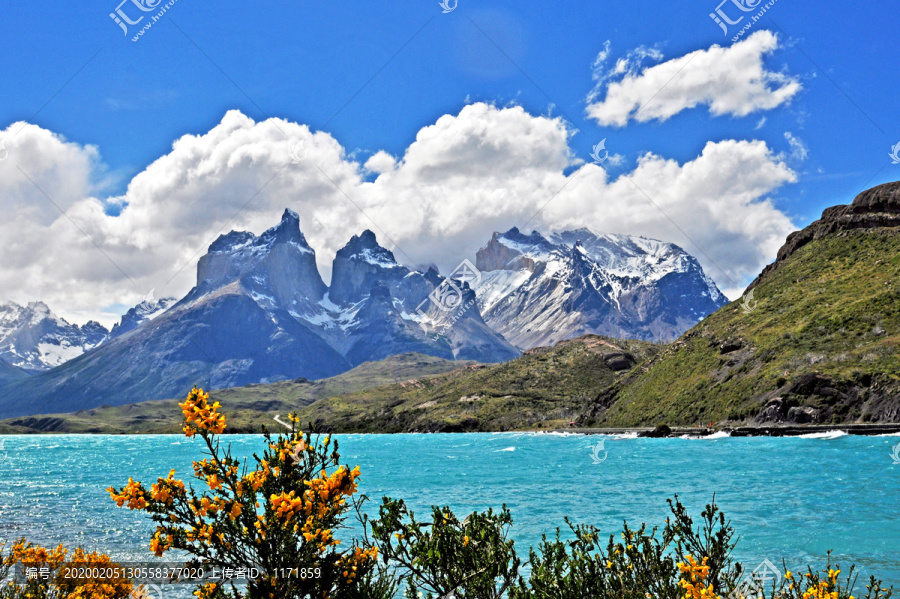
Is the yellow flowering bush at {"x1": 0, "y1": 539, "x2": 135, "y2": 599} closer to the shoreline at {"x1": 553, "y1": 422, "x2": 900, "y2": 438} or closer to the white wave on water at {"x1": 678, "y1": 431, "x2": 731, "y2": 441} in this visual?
the shoreline at {"x1": 553, "y1": 422, "x2": 900, "y2": 438}

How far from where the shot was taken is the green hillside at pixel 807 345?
302 feet

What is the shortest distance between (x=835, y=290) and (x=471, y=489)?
92567 millimetres

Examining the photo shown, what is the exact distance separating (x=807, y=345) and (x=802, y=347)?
90cm

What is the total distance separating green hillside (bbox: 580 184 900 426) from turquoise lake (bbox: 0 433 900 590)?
11465 mm

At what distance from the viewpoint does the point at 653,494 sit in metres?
49.0

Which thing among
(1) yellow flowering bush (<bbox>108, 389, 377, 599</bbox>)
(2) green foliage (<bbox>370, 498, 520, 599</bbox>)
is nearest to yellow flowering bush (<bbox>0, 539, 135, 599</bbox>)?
(1) yellow flowering bush (<bbox>108, 389, 377, 599</bbox>)

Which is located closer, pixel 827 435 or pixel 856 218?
pixel 827 435

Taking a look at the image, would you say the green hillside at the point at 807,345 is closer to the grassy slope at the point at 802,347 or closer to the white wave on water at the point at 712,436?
the grassy slope at the point at 802,347

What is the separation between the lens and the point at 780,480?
52031 millimetres

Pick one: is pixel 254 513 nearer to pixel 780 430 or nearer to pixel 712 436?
pixel 780 430

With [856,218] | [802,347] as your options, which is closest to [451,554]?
[802,347]

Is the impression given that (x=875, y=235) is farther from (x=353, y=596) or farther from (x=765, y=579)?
(x=353, y=596)

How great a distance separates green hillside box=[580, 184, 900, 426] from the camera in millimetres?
92062

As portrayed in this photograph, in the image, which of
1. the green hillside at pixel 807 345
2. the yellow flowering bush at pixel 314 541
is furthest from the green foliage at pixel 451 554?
the green hillside at pixel 807 345
